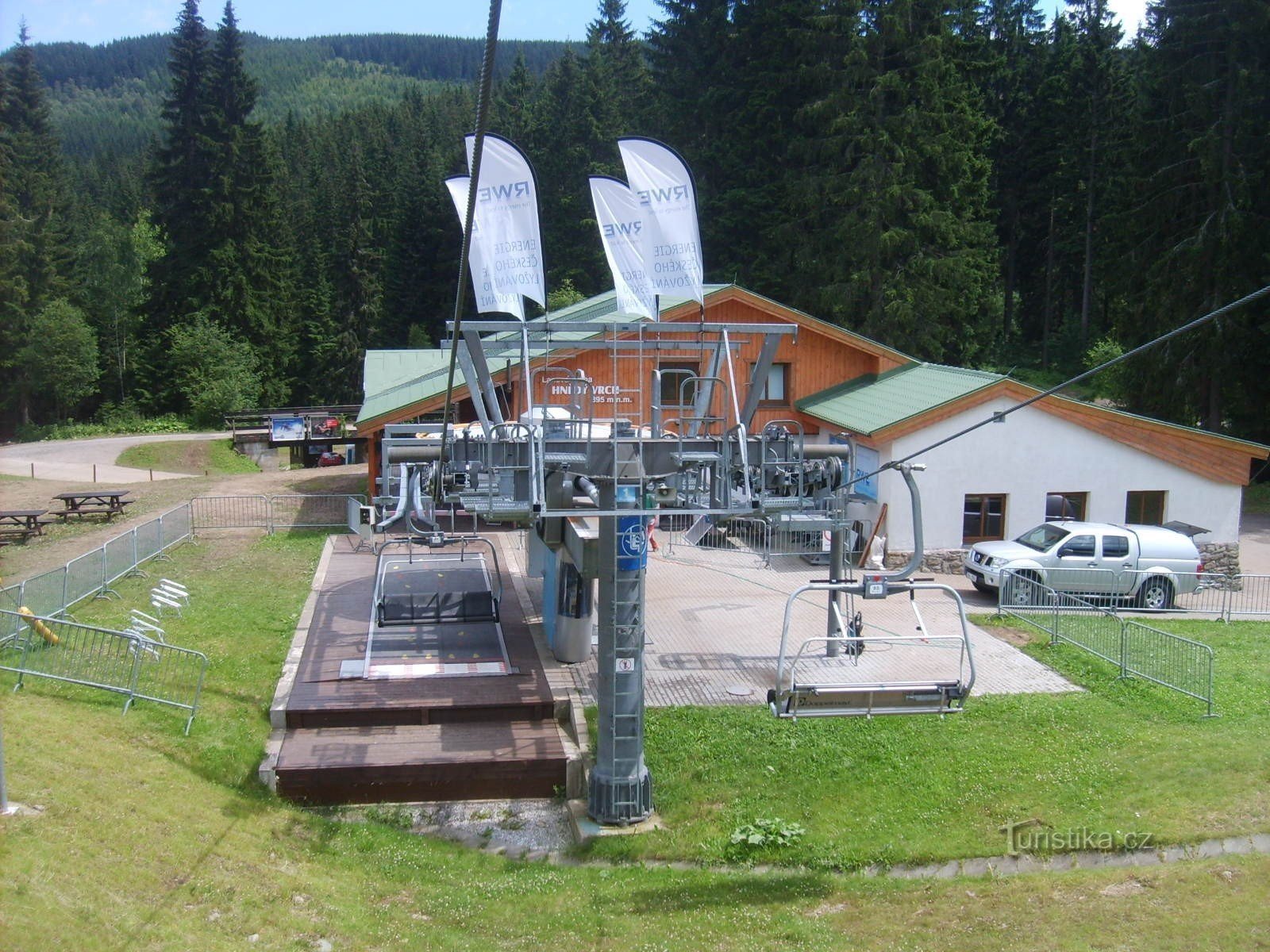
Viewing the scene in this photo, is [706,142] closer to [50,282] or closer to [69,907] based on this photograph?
[50,282]

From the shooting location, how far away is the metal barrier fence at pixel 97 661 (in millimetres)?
12742

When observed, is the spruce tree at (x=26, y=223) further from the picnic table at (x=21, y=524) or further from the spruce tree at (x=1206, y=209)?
the spruce tree at (x=1206, y=209)

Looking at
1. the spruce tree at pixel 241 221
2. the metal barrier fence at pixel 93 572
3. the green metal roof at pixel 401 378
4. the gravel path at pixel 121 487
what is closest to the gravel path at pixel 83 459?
the gravel path at pixel 121 487

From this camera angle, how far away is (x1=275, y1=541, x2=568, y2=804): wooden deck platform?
13.0m

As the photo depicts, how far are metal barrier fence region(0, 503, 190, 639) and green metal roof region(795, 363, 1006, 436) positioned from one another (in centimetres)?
1574

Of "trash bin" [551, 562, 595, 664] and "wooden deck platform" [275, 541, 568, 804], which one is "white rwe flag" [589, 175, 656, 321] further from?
"wooden deck platform" [275, 541, 568, 804]

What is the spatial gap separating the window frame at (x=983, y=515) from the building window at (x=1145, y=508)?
10.4 feet

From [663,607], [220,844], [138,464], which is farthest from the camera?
[138,464]

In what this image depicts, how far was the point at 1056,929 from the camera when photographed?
9.16 meters

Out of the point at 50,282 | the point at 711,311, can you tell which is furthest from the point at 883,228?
the point at 50,282

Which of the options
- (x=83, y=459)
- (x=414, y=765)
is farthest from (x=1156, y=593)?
(x=83, y=459)

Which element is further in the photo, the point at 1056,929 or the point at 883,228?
the point at 883,228

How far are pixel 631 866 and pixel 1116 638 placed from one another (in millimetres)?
10029

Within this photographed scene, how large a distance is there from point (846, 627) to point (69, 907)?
12.0 meters
